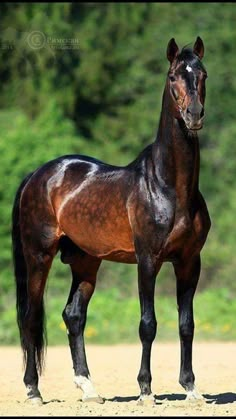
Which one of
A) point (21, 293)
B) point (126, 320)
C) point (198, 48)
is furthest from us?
point (126, 320)

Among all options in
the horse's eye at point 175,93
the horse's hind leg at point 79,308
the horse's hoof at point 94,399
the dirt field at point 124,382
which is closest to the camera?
A: the horse's eye at point 175,93

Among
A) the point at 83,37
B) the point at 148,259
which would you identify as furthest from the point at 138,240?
the point at 83,37

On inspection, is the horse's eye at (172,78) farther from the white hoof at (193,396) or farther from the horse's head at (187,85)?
the white hoof at (193,396)

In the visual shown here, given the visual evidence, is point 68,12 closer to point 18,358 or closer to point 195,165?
point 18,358

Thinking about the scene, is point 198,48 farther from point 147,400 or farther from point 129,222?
point 147,400

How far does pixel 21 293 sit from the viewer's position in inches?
352

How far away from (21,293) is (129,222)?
1.63 meters

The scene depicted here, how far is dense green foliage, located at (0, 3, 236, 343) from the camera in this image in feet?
70.6

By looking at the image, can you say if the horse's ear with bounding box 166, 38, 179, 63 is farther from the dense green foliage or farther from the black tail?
the dense green foliage

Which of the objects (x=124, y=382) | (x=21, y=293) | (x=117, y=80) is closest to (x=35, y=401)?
(x=21, y=293)

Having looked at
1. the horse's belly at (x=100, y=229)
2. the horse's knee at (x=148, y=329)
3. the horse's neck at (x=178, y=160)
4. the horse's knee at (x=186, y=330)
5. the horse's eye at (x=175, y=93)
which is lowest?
the horse's knee at (x=186, y=330)

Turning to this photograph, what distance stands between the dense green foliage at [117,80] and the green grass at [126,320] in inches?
150

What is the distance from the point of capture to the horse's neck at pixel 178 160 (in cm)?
752

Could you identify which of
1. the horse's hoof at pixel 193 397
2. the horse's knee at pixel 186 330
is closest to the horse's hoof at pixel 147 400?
the horse's hoof at pixel 193 397
